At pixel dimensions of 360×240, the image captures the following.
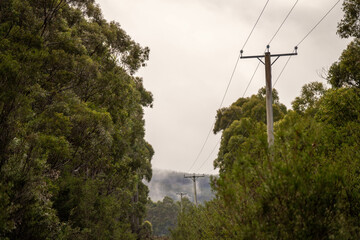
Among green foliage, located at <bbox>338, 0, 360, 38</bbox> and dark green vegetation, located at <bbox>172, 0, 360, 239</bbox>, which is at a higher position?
green foliage, located at <bbox>338, 0, 360, 38</bbox>

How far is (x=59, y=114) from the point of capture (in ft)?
38.2

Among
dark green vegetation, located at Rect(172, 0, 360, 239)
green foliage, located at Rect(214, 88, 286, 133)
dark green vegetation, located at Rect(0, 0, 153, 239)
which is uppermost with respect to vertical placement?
green foliage, located at Rect(214, 88, 286, 133)

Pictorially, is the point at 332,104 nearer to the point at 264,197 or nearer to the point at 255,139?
the point at 255,139

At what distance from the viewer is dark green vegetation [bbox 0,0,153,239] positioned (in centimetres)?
760

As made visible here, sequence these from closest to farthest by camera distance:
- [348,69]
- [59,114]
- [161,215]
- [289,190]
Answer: [289,190] → [59,114] → [348,69] → [161,215]

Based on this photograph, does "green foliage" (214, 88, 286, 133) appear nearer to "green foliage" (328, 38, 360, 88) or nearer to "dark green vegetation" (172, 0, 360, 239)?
"green foliage" (328, 38, 360, 88)

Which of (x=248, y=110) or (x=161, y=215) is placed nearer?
(x=248, y=110)

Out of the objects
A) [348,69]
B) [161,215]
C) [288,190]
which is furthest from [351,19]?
[161,215]

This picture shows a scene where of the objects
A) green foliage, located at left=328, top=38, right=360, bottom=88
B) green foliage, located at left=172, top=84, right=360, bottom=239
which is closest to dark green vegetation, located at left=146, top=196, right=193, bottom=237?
green foliage, located at left=328, top=38, right=360, bottom=88

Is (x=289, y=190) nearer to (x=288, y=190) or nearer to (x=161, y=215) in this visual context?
(x=288, y=190)

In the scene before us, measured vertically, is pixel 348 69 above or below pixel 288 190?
above

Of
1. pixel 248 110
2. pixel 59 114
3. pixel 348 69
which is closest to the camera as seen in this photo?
pixel 59 114

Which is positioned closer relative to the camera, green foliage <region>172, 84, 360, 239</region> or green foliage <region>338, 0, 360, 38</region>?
green foliage <region>172, 84, 360, 239</region>

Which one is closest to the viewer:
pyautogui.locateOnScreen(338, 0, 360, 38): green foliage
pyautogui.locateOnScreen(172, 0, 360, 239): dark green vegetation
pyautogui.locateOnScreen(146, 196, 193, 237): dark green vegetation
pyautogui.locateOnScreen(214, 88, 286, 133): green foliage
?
pyautogui.locateOnScreen(172, 0, 360, 239): dark green vegetation
